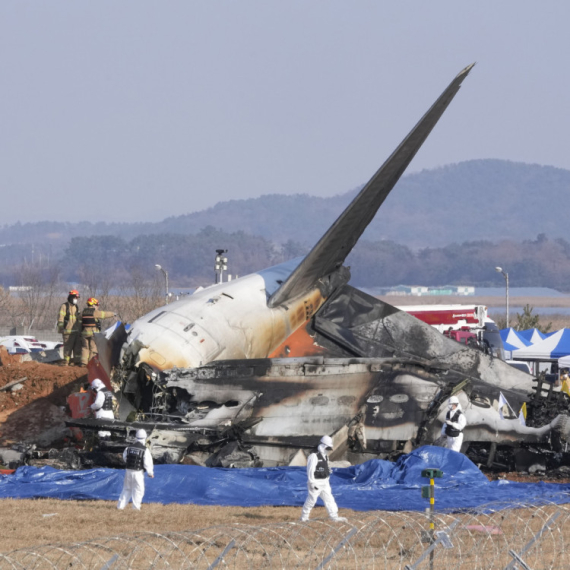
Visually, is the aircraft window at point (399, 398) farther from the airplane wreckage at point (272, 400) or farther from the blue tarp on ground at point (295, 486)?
the blue tarp on ground at point (295, 486)

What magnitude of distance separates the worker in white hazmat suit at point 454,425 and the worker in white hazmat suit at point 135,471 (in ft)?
25.4

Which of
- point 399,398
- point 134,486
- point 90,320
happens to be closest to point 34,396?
point 90,320

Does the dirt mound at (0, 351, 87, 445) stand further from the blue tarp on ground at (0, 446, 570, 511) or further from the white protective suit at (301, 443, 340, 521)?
the white protective suit at (301, 443, 340, 521)

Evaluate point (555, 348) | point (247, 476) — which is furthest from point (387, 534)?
point (555, 348)

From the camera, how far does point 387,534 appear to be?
1612 centimetres

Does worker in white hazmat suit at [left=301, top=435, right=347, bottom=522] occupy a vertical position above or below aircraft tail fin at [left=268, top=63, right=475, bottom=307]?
below

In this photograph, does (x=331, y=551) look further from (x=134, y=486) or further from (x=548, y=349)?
(x=548, y=349)

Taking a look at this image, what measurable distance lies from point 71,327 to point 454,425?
48.2 ft

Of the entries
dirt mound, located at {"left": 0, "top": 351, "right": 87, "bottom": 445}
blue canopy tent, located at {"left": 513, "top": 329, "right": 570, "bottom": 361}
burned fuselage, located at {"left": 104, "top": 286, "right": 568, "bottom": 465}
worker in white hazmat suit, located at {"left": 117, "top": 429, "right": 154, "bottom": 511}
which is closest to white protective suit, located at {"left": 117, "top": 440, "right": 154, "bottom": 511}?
worker in white hazmat suit, located at {"left": 117, "top": 429, "right": 154, "bottom": 511}

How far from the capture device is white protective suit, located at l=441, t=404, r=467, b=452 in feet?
74.1

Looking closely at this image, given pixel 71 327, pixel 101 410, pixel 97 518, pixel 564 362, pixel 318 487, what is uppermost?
pixel 71 327

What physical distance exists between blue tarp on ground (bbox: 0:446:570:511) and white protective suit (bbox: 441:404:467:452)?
65 cm

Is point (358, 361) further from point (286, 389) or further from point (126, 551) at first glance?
point (126, 551)

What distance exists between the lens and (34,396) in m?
30.6
